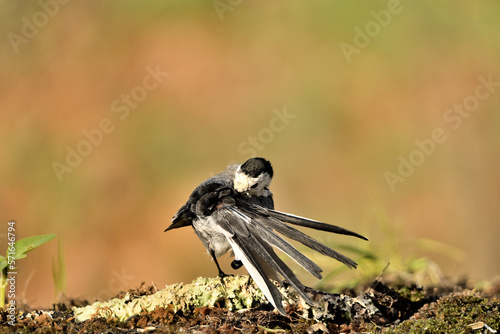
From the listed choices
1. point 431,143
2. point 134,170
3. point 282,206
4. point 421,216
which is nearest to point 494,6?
point 431,143

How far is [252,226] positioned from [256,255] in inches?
8.2

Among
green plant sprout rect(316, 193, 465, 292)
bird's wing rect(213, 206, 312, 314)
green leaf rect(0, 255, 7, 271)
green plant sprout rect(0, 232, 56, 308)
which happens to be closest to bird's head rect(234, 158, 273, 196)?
bird's wing rect(213, 206, 312, 314)

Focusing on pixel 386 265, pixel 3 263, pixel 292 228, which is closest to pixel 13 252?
pixel 3 263

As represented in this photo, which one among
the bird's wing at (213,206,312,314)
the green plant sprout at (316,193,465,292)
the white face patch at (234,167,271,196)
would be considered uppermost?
the white face patch at (234,167,271,196)

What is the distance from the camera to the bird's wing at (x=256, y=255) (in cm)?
250

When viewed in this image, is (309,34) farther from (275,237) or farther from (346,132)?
(275,237)

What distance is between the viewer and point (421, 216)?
21.2 ft

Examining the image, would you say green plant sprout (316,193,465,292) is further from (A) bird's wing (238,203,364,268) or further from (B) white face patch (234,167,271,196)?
(A) bird's wing (238,203,364,268)

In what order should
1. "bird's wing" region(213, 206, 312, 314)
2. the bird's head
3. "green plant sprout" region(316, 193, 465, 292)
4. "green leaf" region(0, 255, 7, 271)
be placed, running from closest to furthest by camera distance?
"bird's wing" region(213, 206, 312, 314) < "green leaf" region(0, 255, 7, 271) < the bird's head < "green plant sprout" region(316, 193, 465, 292)

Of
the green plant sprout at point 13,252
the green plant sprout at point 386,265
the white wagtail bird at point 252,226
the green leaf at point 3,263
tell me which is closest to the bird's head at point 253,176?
the white wagtail bird at point 252,226

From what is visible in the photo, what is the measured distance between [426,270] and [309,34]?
16.5ft

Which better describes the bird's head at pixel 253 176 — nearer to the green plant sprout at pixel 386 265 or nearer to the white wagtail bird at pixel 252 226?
the white wagtail bird at pixel 252 226

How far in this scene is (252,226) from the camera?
2.91 meters

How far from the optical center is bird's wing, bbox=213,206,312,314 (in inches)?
98.3
